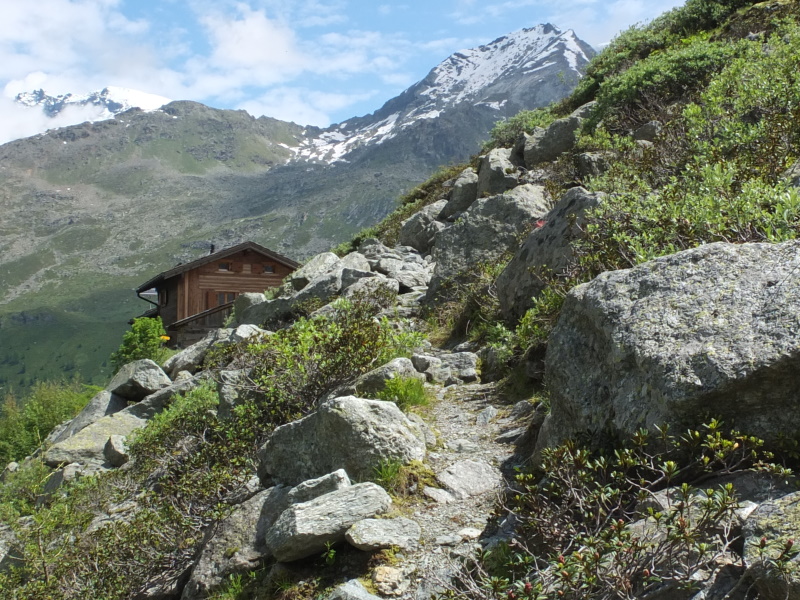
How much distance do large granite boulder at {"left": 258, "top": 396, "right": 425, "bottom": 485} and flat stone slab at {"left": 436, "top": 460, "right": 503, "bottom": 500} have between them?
40 centimetres

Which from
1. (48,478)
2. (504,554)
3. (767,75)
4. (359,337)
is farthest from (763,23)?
(48,478)

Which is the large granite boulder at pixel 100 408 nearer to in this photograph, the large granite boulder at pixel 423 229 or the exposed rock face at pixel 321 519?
the large granite boulder at pixel 423 229

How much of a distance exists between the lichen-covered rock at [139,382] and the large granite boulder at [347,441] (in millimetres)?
12357

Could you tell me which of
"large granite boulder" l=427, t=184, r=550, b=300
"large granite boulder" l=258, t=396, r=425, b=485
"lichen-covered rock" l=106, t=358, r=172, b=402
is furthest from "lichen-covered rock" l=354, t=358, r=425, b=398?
"lichen-covered rock" l=106, t=358, r=172, b=402

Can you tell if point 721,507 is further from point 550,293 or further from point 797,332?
point 550,293

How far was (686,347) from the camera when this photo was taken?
4348 millimetres

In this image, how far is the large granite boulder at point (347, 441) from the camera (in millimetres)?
6574

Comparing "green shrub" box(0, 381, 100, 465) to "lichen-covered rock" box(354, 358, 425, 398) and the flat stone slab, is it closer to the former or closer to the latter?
"lichen-covered rock" box(354, 358, 425, 398)

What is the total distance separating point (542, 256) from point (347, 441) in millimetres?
5440

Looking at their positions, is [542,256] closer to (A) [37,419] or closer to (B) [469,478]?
(B) [469,478]

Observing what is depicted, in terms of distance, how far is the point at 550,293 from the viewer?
29.3ft

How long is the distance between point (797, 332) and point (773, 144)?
19.9 ft

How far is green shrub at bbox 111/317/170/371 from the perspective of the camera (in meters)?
32.1

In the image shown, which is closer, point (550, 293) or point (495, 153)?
point (550, 293)
